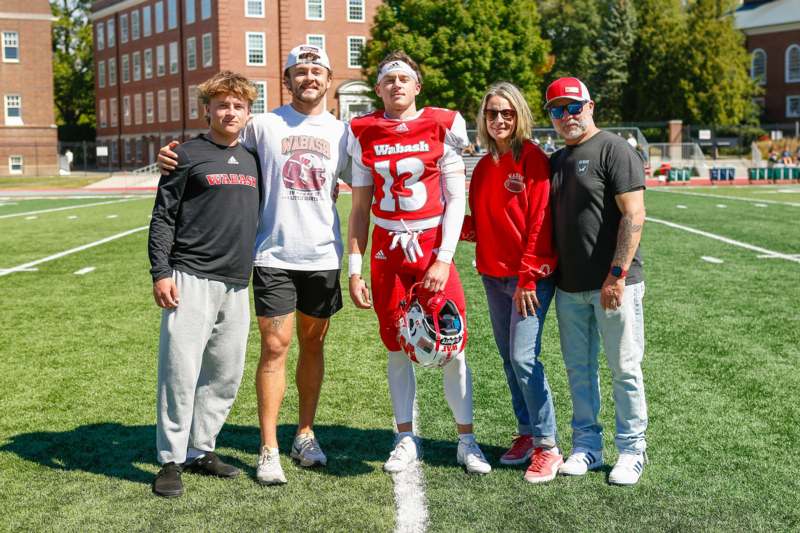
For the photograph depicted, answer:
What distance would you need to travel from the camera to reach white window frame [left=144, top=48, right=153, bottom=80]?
6444 cm

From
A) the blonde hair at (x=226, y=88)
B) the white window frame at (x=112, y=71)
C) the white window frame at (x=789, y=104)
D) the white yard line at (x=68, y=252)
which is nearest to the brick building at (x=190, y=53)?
the white window frame at (x=112, y=71)

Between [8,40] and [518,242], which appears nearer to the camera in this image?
[518,242]

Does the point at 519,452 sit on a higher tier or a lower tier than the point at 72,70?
lower

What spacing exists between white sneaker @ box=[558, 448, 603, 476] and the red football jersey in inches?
54.2

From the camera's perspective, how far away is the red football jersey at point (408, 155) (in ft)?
13.5

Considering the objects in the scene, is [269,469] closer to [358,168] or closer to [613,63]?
[358,168]

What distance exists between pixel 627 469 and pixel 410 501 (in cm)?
106

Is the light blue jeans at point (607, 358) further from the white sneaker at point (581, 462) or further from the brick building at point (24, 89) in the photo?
the brick building at point (24, 89)

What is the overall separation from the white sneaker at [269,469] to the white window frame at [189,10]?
57.7 metres

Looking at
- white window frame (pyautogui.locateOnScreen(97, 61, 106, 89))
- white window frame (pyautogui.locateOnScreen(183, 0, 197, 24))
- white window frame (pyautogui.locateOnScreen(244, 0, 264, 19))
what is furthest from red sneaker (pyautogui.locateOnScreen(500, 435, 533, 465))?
white window frame (pyautogui.locateOnScreen(97, 61, 106, 89))

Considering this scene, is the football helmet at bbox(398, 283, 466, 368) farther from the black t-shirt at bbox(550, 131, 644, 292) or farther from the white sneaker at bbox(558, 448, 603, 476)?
the white sneaker at bbox(558, 448, 603, 476)

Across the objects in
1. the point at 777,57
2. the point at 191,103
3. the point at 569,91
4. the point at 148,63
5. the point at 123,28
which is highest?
the point at 123,28

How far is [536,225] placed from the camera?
4129mm

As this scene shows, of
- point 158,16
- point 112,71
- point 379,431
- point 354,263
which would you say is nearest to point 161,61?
point 158,16
